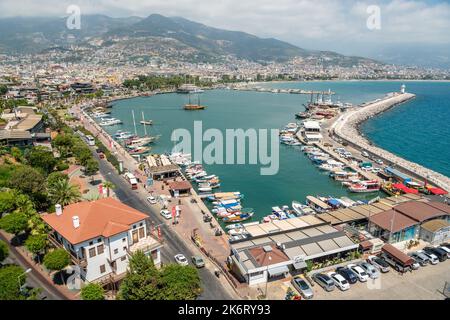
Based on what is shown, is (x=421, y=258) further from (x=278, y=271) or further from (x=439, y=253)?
(x=278, y=271)

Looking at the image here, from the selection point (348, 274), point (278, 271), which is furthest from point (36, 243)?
point (348, 274)

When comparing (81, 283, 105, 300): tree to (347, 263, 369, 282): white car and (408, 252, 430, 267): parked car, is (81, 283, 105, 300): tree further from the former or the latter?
(408, 252, 430, 267): parked car

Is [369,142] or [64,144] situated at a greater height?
[64,144]

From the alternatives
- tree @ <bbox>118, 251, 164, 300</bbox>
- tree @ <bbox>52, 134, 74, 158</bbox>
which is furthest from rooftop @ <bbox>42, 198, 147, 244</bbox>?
tree @ <bbox>52, 134, 74, 158</bbox>

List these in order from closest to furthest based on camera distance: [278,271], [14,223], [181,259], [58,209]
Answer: [278,271] < [58,209] < [181,259] < [14,223]

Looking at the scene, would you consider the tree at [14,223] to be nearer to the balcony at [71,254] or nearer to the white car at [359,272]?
the balcony at [71,254]

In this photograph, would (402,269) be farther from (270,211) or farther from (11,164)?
(11,164)

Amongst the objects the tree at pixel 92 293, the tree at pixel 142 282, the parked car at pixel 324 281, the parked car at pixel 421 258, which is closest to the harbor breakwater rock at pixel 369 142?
the parked car at pixel 421 258
